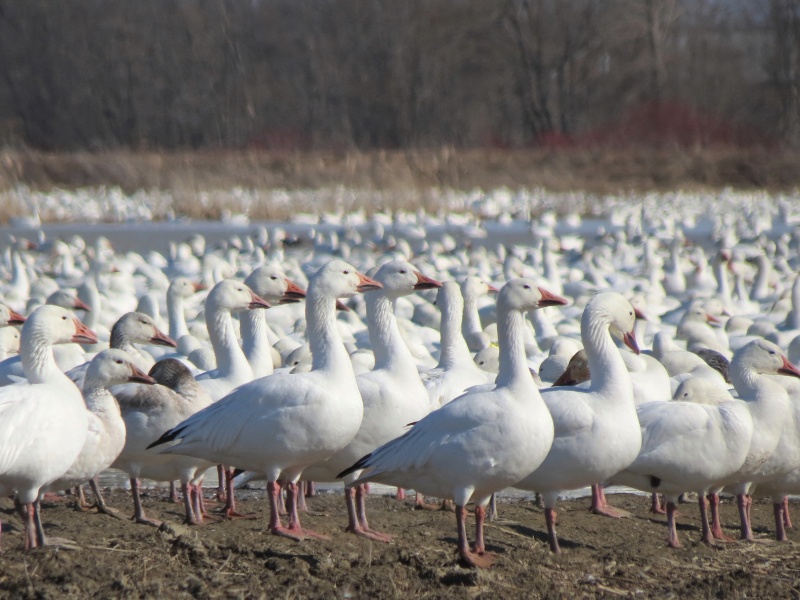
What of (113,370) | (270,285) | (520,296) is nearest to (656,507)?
(520,296)

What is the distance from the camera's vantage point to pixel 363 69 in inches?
1907

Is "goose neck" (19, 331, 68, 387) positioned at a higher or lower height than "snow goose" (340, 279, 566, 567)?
higher

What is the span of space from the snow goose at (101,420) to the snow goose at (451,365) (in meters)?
1.89

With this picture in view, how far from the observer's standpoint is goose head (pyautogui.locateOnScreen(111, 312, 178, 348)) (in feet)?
26.8

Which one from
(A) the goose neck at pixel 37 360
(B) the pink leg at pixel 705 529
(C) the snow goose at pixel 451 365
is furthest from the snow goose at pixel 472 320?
(A) the goose neck at pixel 37 360

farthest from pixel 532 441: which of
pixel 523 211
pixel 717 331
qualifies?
pixel 523 211

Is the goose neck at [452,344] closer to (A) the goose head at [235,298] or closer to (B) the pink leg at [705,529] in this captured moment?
(A) the goose head at [235,298]

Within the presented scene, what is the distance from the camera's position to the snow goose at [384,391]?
6641 mm

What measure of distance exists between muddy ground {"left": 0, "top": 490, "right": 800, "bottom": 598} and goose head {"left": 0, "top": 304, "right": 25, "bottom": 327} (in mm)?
1950

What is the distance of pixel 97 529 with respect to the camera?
6324mm

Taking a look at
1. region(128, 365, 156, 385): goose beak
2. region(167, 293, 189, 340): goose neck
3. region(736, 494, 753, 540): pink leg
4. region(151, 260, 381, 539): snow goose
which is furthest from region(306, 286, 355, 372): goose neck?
region(167, 293, 189, 340): goose neck

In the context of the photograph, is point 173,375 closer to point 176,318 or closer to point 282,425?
point 282,425

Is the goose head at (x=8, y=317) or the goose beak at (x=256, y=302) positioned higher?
the goose beak at (x=256, y=302)

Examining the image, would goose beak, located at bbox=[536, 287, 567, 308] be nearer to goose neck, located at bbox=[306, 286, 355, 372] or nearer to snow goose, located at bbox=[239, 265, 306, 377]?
goose neck, located at bbox=[306, 286, 355, 372]
